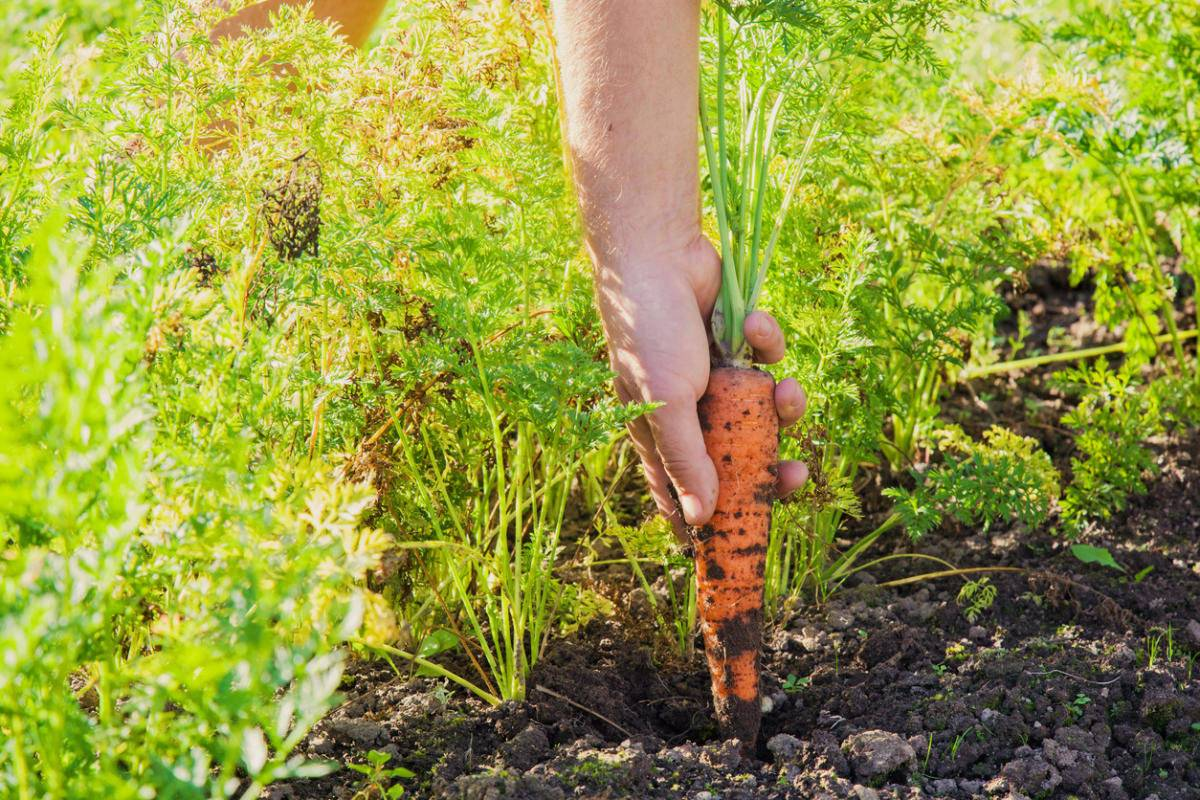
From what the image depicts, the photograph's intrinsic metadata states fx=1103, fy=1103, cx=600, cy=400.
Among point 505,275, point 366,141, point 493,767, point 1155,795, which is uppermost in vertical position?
point 366,141

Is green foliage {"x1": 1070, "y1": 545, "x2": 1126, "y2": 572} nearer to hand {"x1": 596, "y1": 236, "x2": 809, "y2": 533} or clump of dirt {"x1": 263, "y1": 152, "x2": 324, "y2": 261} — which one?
hand {"x1": 596, "y1": 236, "x2": 809, "y2": 533}

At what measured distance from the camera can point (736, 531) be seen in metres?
1.98

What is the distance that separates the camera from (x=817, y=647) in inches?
85.8

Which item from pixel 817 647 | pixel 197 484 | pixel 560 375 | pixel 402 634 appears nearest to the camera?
pixel 197 484

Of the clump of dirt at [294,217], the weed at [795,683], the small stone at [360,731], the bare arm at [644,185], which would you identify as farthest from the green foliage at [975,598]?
the clump of dirt at [294,217]

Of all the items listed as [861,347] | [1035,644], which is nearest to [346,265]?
[861,347]

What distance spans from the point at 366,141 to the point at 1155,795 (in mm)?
1672

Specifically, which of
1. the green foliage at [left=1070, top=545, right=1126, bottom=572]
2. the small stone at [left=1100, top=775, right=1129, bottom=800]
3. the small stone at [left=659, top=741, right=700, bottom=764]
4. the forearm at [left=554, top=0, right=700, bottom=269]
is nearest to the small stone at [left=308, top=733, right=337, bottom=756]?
the small stone at [left=659, top=741, right=700, bottom=764]

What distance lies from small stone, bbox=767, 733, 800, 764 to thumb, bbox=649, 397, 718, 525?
38cm

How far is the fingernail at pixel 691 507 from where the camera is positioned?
1887 millimetres

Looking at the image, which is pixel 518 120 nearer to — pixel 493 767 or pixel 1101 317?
pixel 493 767

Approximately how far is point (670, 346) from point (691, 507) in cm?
29

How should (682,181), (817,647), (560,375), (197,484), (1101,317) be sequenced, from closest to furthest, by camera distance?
1. (197,484)
2. (560,375)
3. (682,181)
4. (817,647)
5. (1101,317)

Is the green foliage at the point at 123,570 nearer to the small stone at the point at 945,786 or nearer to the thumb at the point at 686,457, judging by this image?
the thumb at the point at 686,457
